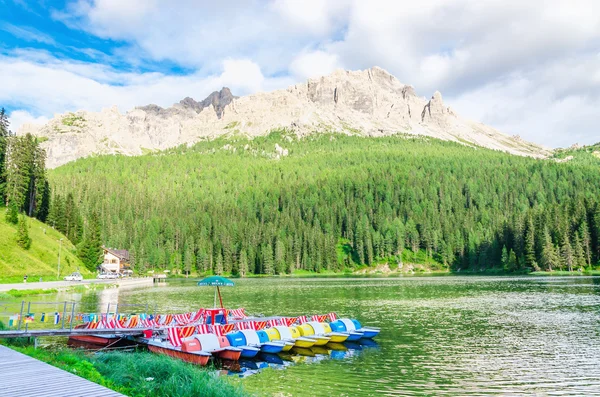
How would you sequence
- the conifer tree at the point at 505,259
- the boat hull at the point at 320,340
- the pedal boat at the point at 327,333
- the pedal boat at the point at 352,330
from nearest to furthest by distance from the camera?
the boat hull at the point at 320,340 < the pedal boat at the point at 327,333 < the pedal boat at the point at 352,330 < the conifer tree at the point at 505,259

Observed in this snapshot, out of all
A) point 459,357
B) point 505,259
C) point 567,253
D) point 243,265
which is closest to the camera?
point 459,357

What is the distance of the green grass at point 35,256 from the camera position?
84.3 metres

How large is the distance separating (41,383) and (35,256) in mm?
96395

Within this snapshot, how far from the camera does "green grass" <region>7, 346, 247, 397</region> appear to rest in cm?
1698

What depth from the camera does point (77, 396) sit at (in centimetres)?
1152

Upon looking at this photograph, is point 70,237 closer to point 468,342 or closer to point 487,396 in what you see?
point 468,342

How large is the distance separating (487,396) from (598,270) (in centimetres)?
13642

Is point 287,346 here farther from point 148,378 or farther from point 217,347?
point 148,378

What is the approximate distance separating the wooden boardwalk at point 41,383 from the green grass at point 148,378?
2066mm

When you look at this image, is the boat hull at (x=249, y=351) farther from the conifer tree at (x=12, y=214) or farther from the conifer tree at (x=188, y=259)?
the conifer tree at (x=188, y=259)

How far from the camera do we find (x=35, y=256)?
96000 millimetres

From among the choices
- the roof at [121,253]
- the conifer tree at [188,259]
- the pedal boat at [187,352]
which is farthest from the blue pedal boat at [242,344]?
the roof at [121,253]

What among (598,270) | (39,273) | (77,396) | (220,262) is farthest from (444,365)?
(220,262)

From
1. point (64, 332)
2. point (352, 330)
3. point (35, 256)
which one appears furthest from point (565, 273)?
point (35, 256)
